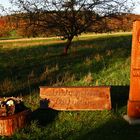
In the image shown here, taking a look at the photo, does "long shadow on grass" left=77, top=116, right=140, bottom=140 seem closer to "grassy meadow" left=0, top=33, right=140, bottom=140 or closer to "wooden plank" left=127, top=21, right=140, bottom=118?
"grassy meadow" left=0, top=33, right=140, bottom=140

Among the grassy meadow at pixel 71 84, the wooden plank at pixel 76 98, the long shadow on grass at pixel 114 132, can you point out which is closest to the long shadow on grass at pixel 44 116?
the grassy meadow at pixel 71 84

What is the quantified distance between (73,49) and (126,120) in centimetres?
1619

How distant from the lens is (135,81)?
30.7ft

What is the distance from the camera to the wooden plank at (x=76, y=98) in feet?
33.9

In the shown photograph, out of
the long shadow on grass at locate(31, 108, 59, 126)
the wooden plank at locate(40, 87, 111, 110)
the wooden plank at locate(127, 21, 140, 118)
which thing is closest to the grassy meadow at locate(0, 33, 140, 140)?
the long shadow on grass at locate(31, 108, 59, 126)

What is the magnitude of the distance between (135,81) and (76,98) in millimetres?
1804

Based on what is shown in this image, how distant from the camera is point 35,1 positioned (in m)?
22.0

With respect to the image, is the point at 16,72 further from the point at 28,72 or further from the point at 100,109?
the point at 100,109

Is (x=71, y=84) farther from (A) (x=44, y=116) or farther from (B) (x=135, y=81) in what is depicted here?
(B) (x=135, y=81)

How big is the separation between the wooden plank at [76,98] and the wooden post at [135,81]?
0.95 metres

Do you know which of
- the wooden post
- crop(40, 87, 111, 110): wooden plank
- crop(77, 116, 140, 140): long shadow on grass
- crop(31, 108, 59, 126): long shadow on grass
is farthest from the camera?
crop(40, 87, 111, 110): wooden plank

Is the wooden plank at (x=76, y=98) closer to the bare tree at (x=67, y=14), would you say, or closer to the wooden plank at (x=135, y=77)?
the wooden plank at (x=135, y=77)

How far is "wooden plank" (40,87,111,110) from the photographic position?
10344mm

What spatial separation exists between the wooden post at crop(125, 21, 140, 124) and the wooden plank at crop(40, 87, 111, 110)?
95 centimetres
